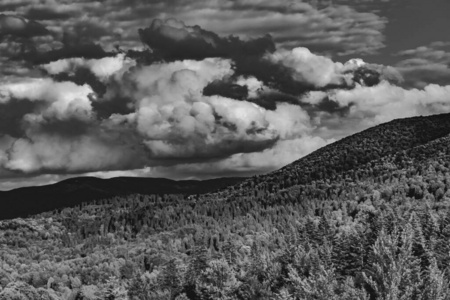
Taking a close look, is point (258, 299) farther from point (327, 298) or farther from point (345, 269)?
point (327, 298)

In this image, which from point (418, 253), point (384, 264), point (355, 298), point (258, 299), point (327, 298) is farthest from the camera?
point (258, 299)

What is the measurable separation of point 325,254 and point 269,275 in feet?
63.7

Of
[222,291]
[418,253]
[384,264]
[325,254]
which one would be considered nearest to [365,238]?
[325,254]

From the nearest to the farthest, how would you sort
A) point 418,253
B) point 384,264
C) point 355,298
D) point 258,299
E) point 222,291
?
point 355,298 < point 384,264 < point 418,253 < point 258,299 < point 222,291

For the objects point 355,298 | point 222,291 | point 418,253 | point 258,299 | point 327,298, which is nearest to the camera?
point 355,298

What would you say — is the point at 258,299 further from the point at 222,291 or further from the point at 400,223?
the point at 400,223

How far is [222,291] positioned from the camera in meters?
194

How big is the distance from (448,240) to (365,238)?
26315 millimetres

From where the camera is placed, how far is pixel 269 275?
646 feet

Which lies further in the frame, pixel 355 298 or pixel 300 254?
pixel 300 254

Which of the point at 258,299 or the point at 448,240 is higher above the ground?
the point at 448,240

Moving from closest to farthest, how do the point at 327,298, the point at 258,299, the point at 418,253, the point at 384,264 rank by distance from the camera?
the point at 327,298, the point at 384,264, the point at 418,253, the point at 258,299

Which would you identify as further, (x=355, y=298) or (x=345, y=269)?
(x=345, y=269)

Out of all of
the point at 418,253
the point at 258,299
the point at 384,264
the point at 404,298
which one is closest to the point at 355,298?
the point at 404,298
